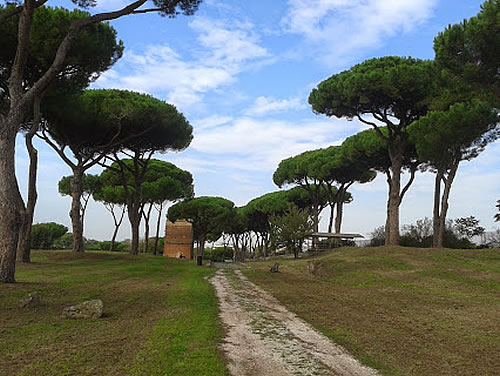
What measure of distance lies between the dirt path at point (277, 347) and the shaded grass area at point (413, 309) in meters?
0.40

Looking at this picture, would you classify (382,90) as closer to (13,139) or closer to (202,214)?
(13,139)

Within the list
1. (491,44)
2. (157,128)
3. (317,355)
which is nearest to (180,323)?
(317,355)

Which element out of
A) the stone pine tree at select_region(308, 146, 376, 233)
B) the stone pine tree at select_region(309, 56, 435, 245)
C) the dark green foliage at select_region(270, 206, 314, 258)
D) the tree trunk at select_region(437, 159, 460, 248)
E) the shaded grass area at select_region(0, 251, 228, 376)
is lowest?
the shaded grass area at select_region(0, 251, 228, 376)

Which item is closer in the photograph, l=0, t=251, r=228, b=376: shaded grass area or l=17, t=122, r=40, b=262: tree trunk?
l=0, t=251, r=228, b=376: shaded grass area

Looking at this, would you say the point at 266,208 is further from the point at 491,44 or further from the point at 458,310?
the point at 458,310

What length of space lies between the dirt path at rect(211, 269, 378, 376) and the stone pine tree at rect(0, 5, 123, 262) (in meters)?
13.7

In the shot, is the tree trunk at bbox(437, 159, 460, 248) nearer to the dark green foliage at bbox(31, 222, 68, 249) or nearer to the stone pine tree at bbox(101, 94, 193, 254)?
the stone pine tree at bbox(101, 94, 193, 254)

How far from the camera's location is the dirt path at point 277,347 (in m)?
5.65

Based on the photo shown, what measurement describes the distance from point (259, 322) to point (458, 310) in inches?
246

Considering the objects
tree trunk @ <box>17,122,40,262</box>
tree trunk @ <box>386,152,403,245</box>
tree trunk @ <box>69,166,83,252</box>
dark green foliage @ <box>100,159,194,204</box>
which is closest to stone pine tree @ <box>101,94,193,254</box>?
tree trunk @ <box>69,166,83,252</box>

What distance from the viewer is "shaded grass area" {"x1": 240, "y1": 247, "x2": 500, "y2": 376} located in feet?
21.6

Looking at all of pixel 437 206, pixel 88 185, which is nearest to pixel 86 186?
pixel 88 185

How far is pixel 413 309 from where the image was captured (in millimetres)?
11422

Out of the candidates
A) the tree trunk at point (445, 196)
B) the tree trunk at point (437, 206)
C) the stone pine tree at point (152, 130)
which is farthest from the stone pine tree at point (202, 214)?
the tree trunk at point (445, 196)
